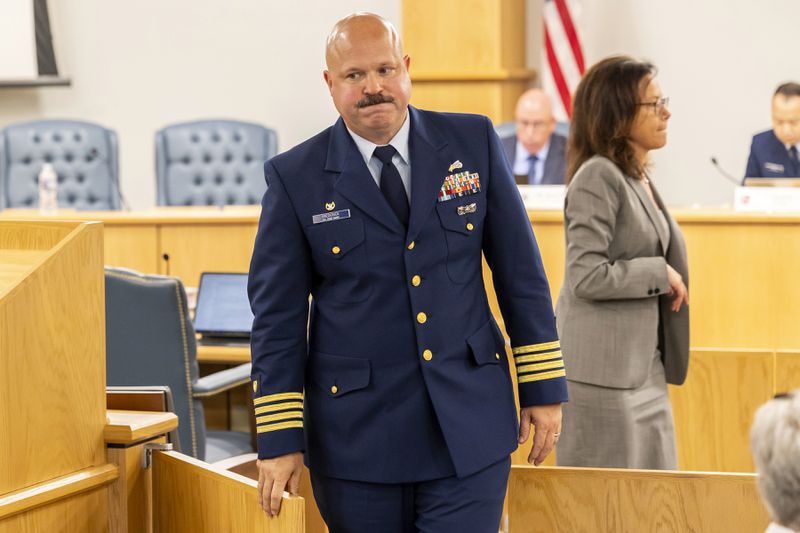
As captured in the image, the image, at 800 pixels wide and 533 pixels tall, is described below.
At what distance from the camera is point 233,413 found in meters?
4.45

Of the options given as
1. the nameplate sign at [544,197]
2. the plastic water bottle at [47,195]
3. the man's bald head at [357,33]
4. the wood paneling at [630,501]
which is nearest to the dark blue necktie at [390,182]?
the man's bald head at [357,33]

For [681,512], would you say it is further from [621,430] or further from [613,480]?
[621,430]

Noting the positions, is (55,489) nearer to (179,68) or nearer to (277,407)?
(277,407)

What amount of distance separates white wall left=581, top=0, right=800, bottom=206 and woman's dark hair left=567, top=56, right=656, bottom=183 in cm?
530

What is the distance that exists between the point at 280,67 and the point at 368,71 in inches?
280

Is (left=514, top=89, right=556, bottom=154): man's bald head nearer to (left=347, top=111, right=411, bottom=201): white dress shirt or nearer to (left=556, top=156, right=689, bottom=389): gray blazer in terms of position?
(left=556, top=156, right=689, bottom=389): gray blazer

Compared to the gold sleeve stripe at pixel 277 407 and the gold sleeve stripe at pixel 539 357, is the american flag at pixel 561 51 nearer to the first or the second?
the gold sleeve stripe at pixel 539 357

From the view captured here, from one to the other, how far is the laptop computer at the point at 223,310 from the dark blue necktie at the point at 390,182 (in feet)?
7.34

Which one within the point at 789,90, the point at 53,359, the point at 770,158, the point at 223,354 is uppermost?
the point at 789,90

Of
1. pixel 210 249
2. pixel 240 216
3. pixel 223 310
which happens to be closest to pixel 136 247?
pixel 210 249

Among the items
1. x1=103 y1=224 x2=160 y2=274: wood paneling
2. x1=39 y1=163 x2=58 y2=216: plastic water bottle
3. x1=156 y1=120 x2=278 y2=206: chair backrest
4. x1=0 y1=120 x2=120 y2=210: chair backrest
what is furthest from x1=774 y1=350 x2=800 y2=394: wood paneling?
x1=0 y1=120 x2=120 y2=210: chair backrest

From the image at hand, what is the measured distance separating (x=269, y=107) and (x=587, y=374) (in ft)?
21.1

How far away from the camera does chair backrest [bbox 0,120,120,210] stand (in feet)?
25.0

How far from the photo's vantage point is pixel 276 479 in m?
1.97
